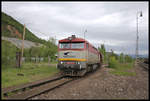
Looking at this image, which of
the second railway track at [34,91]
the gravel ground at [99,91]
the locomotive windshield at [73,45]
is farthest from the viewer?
the locomotive windshield at [73,45]

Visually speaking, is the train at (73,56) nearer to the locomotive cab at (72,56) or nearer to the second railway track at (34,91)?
the locomotive cab at (72,56)

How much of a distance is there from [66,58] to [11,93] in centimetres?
620

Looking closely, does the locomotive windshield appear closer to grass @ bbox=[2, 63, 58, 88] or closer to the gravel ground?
grass @ bbox=[2, 63, 58, 88]

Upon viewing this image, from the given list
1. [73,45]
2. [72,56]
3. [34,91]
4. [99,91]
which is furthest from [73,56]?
[34,91]

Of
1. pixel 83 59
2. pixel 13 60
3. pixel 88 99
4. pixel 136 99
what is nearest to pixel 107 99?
pixel 88 99

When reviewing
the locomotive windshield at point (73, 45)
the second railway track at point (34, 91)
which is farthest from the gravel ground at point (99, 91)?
the locomotive windshield at point (73, 45)

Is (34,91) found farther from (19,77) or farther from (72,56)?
(72,56)

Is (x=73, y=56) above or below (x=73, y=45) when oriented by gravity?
below

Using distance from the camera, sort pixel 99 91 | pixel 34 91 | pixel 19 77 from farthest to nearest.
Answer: pixel 19 77, pixel 99 91, pixel 34 91

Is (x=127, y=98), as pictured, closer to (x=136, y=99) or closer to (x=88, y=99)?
(x=136, y=99)

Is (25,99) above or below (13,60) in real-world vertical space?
below

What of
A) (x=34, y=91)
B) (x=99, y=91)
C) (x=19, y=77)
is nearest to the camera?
(x=34, y=91)

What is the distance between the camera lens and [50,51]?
3938 centimetres

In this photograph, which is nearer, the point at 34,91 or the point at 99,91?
the point at 34,91
